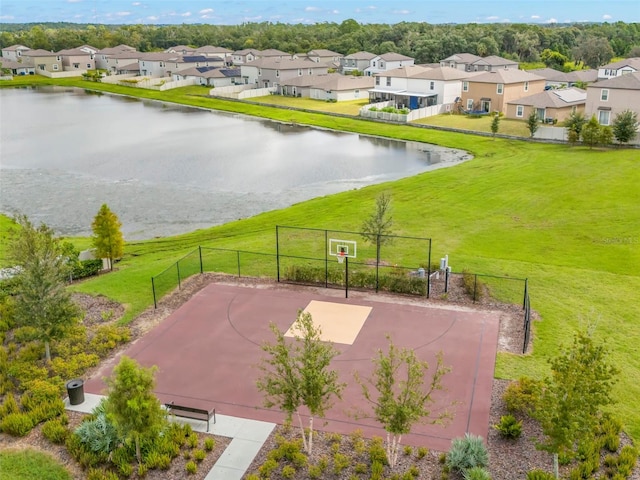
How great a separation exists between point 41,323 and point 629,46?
14829cm

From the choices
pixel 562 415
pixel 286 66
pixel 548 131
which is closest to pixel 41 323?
pixel 562 415

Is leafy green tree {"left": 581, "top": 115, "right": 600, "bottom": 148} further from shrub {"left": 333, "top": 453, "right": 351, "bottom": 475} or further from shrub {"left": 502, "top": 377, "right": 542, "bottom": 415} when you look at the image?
shrub {"left": 333, "top": 453, "right": 351, "bottom": 475}

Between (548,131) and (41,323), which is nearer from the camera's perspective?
(41,323)

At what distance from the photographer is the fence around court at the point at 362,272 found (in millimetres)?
23953

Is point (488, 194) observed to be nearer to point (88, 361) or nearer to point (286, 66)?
point (88, 361)

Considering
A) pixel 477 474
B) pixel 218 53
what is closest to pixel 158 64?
pixel 218 53

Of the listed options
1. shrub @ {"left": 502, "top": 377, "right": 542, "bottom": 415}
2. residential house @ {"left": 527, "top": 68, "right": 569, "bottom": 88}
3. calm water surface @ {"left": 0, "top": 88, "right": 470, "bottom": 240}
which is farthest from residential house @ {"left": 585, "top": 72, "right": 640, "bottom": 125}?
shrub @ {"left": 502, "top": 377, "right": 542, "bottom": 415}

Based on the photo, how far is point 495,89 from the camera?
7394cm

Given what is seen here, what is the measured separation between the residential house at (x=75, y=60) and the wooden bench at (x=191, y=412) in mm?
141664

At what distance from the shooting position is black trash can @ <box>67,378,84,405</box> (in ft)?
55.5

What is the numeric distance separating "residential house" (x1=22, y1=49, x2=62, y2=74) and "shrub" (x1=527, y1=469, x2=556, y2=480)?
146846 mm

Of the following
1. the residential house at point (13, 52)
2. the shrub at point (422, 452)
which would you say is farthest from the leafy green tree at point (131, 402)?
the residential house at point (13, 52)

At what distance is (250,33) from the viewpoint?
7362 inches

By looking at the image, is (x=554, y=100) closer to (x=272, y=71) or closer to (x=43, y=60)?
(x=272, y=71)
